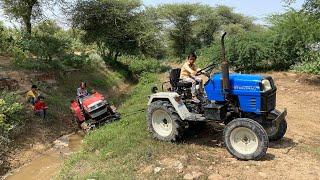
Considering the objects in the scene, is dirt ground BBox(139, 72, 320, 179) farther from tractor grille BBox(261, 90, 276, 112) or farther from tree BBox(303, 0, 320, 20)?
tree BBox(303, 0, 320, 20)

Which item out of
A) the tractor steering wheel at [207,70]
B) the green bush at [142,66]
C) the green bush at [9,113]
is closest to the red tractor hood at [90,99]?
the green bush at [9,113]

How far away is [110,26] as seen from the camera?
101 ft

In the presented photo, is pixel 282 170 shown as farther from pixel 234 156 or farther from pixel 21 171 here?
pixel 21 171

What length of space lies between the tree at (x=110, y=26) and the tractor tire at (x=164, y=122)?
20.7m

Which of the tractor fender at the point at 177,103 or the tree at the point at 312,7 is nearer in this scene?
the tractor fender at the point at 177,103

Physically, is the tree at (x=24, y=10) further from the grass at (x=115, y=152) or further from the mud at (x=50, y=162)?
the grass at (x=115, y=152)

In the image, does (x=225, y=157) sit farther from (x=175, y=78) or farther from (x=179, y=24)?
(x=179, y=24)

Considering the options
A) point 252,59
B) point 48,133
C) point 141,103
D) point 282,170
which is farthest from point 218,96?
point 252,59

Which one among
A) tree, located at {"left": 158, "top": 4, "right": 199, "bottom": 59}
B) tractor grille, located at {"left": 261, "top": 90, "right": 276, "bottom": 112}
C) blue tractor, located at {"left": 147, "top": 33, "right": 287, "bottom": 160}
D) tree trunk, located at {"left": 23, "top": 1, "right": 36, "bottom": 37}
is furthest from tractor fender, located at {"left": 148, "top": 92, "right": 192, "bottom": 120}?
tree, located at {"left": 158, "top": 4, "right": 199, "bottom": 59}

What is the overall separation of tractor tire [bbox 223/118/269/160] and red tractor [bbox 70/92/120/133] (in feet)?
21.2

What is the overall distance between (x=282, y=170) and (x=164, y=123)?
321cm

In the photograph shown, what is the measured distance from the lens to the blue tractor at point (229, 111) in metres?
8.71

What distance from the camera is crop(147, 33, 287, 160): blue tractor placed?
8711 millimetres

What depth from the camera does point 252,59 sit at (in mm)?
24172
